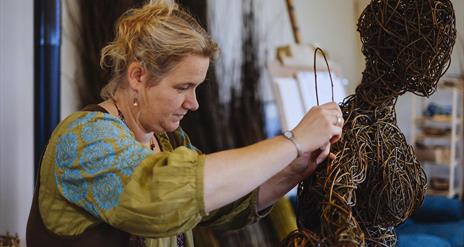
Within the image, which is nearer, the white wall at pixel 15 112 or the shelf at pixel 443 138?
the white wall at pixel 15 112

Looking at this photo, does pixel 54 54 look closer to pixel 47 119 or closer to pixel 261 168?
pixel 47 119

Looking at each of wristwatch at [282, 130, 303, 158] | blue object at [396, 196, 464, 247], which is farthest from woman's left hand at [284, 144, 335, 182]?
blue object at [396, 196, 464, 247]

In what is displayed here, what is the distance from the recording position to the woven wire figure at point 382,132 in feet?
3.54

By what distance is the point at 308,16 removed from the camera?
14.3 feet

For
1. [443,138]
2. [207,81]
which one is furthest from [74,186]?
[443,138]

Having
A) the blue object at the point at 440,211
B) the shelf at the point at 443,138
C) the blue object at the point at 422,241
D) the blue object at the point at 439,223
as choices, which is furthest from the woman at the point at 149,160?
the shelf at the point at 443,138

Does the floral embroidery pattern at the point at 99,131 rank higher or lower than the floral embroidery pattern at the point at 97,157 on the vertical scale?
higher

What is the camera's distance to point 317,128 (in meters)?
0.98

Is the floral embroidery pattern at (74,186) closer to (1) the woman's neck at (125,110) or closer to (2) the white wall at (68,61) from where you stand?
(1) the woman's neck at (125,110)

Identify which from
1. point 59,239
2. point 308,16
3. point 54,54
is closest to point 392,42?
point 59,239

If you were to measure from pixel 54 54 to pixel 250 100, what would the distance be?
4.20 ft

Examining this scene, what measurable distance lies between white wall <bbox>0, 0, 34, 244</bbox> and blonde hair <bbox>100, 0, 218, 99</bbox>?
1.08m

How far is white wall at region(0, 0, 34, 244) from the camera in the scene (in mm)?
2033

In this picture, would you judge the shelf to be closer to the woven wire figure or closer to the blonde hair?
the woven wire figure
